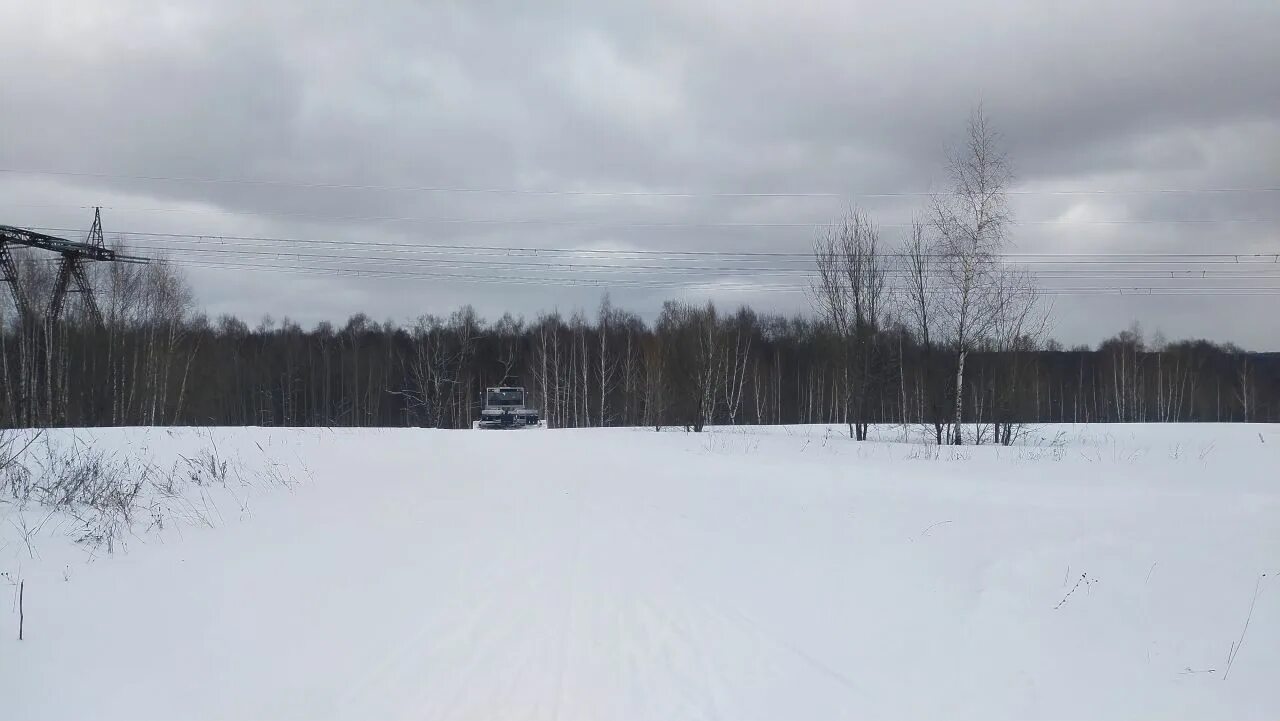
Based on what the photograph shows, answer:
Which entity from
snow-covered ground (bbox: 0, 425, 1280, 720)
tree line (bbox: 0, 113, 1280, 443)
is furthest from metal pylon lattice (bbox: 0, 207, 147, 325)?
snow-covered ground (bbox: 0, 425, 1280, 720)

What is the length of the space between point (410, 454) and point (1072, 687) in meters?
17.7

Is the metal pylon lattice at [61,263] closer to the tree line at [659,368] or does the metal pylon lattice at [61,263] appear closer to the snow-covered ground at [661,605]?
the tree line at [659,368]

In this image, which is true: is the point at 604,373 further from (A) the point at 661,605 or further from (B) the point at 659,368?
(A) the point at 661,605

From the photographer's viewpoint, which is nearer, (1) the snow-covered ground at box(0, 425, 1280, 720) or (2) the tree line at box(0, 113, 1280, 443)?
(1) the snow-covered ground at box(0, 425, 1280, 720)

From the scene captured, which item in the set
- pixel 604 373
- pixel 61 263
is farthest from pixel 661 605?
pixel 604 373

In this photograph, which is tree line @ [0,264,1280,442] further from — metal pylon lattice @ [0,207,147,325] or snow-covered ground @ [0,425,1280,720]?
snow-covered ground @ [0,425,1280,720]

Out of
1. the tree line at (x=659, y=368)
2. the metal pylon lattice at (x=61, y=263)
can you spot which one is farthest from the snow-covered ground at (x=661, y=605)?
the metal pylon lattice at (x=61, y=263)

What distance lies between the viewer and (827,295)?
30281 millimetres

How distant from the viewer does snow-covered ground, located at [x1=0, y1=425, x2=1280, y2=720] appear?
455cm

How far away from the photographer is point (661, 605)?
21.1 feet

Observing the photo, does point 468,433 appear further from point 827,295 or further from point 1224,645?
point 1224,645

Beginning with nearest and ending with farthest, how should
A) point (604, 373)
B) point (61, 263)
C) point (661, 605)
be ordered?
point (661, 605) → point (61, 263) → point (604, 373)

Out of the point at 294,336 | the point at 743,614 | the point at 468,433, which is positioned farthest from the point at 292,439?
the point at 294,336

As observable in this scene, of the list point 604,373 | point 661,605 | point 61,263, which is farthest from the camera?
point 604,373
